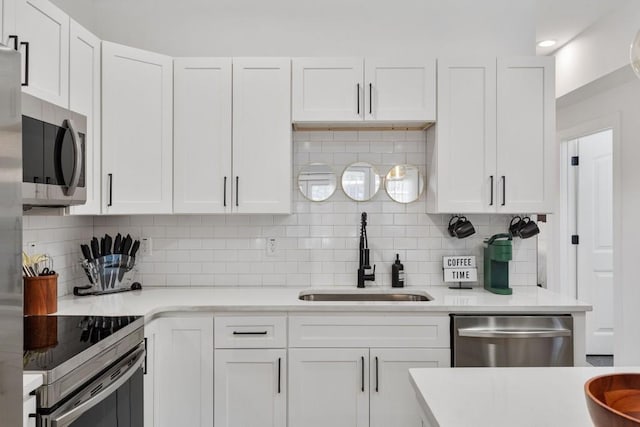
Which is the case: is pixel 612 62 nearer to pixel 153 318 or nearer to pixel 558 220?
pixel 558 220

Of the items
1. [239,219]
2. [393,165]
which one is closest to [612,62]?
[393,165]

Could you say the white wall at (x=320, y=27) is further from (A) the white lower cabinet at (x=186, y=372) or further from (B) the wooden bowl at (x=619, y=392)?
(B) the wooden bowl at (x=619, y=392)

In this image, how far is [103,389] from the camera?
1.81 m

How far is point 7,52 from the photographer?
3.41ft

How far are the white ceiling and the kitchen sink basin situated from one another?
2.24 metres

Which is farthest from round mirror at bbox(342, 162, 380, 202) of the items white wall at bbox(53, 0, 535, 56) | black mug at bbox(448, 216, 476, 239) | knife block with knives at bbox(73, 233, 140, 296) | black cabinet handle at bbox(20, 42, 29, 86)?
black cabinet handle at bbox(20, 42, 29, 86)

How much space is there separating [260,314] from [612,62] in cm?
315

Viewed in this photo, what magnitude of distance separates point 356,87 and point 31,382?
217 centimetres

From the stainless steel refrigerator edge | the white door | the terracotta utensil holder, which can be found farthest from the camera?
the white door

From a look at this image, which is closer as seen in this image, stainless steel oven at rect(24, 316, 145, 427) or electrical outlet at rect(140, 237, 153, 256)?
stainless steel oven at rect(24, 316, 145, 427)

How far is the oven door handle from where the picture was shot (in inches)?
60.2

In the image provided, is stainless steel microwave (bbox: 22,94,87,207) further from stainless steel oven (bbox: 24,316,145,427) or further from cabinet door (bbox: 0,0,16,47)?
stainless steel oven (bbox: 24,316,145,427)

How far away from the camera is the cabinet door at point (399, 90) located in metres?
2.87

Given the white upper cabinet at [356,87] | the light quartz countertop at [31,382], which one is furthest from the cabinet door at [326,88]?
the light quartz countertop at [31,382]
